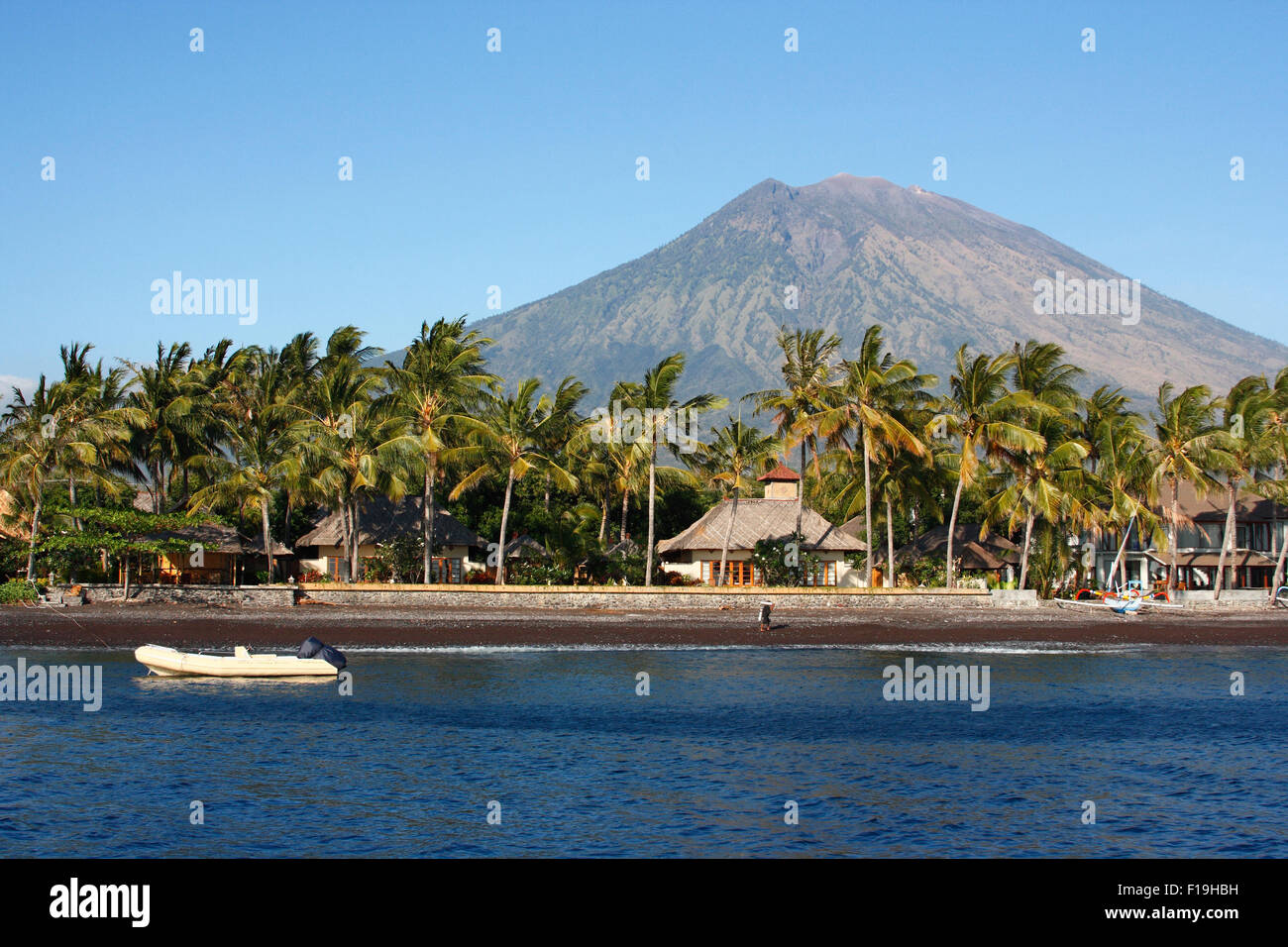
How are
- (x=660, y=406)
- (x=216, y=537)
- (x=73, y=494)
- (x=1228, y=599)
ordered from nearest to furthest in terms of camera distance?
(x=73, y=494) < (x=660, y=406) < (x=216, y=537) < (x=1228, y=599)

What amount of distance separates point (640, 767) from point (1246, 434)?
39407 millimetres

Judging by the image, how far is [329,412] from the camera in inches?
1736

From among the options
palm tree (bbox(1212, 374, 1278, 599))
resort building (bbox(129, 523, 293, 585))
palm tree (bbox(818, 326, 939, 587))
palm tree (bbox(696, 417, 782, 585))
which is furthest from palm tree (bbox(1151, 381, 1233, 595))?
resort building (bbox(129, 523, 293, 585))

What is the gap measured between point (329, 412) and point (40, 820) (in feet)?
102

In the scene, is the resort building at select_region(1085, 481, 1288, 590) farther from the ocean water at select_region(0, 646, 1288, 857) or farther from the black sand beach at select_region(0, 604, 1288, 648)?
the ocean water at select_region(0, 646, 1288, 857)

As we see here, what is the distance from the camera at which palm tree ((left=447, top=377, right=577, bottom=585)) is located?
139 feet

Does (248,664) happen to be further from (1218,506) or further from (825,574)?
(1218,506)

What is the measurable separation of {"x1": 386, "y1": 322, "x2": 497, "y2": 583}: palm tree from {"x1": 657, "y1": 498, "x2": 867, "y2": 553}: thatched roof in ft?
37.8

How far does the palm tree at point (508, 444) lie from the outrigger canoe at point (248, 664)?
49.9 ft

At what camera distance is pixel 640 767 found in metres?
17.5

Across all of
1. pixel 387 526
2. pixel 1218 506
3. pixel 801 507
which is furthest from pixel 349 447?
pixel 1218 506

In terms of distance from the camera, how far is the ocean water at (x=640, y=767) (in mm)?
13672

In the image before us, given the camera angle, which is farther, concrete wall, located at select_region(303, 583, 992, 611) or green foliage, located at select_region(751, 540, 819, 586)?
green foliage, located at select_region(751, 540, 819, 586)
